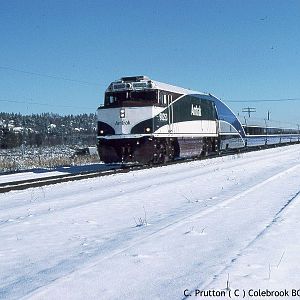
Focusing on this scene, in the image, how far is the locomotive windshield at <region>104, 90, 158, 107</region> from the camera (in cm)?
2188

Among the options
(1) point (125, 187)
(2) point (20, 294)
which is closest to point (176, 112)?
(1) point (125, 187)

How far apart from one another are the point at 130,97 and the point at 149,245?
54.3 ft

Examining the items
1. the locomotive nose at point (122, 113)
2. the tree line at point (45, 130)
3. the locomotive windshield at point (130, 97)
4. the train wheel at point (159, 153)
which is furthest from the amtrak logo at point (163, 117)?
the tree line at point (45, 130)

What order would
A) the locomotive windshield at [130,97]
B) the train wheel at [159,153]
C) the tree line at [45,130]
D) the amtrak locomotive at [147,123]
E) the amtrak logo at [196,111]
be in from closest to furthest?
the amtrak locomotive at [147,123]
the train wheel at [159,153]
the locomotive windshield at [130,97]
the amtrak logo at [196,111]
the tree line at [45,130]

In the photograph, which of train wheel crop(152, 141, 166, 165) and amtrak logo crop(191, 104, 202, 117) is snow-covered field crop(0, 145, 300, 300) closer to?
train wheel crop(152, 141, 166, 165)

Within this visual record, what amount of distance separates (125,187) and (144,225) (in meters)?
6.25

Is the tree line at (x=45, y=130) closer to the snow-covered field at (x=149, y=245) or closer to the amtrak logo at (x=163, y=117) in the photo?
the amtrak logo at (x=163, y=117)

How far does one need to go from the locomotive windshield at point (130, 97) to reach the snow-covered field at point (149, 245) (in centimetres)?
1059

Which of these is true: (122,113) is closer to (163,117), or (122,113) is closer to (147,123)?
(147,123)

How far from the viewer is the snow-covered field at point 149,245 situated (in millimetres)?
4449

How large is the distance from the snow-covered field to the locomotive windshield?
10.6 m

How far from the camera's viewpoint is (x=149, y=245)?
238 inches

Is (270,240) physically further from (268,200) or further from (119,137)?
(119,137)

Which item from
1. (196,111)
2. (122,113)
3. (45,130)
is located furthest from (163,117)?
(45,130)
